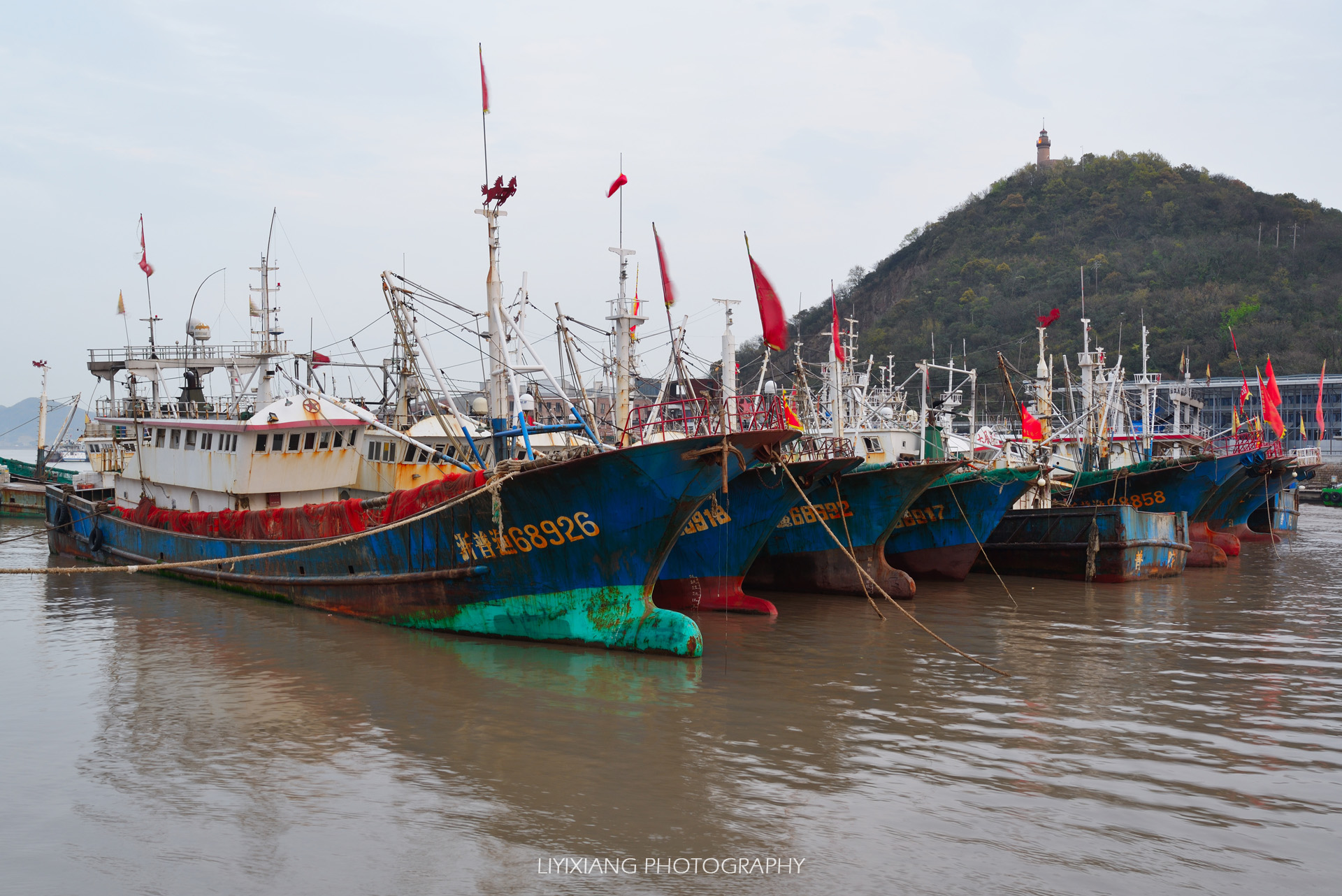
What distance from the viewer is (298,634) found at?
1462 cm

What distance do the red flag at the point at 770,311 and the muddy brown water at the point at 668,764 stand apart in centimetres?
446

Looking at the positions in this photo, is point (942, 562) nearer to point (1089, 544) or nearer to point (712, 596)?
point (1089, 544)

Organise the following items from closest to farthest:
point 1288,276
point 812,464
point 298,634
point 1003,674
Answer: point 1003,674, point 298,634, point 812,464, point 1288,276

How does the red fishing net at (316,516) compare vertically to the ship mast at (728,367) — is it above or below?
below

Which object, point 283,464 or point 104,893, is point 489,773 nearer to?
point 104,893

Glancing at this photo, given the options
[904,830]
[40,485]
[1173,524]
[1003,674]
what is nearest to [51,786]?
[904,830]

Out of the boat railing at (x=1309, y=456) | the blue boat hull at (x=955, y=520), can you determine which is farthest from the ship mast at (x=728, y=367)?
the boat railing at (x=1309, y=456)

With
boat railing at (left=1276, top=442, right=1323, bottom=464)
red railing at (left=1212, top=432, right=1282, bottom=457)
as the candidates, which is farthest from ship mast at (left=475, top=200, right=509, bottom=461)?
boat railing at (left=1276, top=442, right=1323, bottom=464)

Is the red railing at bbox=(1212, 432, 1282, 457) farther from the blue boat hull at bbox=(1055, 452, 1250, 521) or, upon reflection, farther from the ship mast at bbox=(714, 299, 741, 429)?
the ship mast at bbox=(714, 299, 741, 429)

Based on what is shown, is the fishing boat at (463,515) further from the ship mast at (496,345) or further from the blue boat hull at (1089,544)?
the blue boat hull at (1089,544)

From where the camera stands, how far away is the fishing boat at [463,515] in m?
12.7

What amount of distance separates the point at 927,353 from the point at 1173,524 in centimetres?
7022

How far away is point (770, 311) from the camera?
13.5 meters

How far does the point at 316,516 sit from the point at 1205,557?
23364 mm
